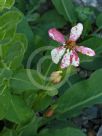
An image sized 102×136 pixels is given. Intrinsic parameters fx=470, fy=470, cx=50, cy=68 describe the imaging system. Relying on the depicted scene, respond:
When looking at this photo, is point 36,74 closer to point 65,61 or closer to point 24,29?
point 65,61

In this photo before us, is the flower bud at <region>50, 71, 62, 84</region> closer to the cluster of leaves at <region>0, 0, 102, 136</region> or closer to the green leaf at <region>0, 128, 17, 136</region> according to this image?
the cluster of leaves at <region>0, 0, 102, 136</region>

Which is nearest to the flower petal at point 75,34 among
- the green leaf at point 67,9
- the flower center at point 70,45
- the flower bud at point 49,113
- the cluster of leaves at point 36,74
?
the flower center at point 70,45

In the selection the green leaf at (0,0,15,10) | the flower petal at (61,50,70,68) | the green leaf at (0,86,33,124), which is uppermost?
the green leaf at (0,0,15,10)

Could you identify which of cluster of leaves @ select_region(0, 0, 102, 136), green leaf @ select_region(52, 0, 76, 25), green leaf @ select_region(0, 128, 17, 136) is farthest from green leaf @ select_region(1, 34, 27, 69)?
green leaf @ select_region(52, 0, 76, 25)

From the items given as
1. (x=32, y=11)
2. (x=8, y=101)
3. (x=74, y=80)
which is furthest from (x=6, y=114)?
(x=32, y=11)

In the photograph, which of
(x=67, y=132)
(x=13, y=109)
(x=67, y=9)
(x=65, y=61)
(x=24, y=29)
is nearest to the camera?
(x=65, y=61)

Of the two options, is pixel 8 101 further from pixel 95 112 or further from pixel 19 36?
pixel 95 112

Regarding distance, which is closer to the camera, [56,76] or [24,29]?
[56,76]

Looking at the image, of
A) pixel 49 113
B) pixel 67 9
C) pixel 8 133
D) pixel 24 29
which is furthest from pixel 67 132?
pixel 67 9
